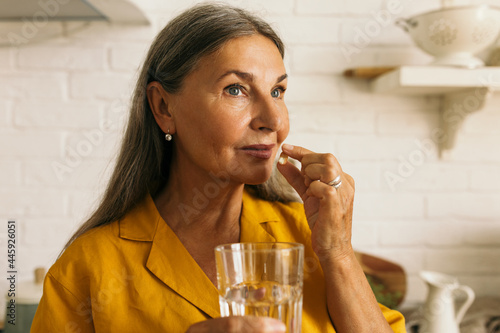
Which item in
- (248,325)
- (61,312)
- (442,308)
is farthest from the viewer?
(442,308)

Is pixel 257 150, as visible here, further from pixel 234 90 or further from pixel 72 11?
pixel 72 11

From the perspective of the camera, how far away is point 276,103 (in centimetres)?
100

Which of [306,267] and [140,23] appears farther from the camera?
[140,23]

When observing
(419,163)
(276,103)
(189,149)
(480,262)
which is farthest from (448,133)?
(189,149)

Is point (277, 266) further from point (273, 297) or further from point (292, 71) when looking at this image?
point (292, 71)

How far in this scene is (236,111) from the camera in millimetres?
931

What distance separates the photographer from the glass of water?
63 cm

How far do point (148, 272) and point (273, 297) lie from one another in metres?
0.38
